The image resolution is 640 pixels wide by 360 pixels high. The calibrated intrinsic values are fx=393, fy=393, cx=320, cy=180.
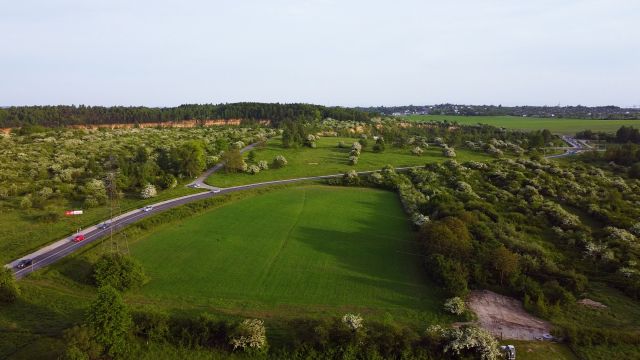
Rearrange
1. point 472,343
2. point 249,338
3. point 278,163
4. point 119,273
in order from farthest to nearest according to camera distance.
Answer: point 278,163
point 119,273
point 249,338
point 472,343

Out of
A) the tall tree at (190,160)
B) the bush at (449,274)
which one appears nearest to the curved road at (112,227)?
the tall tree at (190,160)

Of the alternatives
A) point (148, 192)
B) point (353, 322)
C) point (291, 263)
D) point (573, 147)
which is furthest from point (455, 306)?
point (573, 147)

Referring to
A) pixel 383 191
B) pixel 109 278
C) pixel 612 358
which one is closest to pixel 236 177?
pixel 383 191

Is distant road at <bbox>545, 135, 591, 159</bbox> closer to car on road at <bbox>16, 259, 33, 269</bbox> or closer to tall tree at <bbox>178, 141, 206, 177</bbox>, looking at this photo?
tall tree at <bbox>178, 141, 206, 177</bbox>

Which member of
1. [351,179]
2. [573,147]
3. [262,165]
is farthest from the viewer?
[573,147]

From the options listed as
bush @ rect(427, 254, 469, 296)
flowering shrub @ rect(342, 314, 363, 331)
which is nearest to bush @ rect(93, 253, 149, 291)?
flowering shrub @ rect(342, 314, 363, 331)

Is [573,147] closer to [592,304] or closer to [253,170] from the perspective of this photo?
[253,170]

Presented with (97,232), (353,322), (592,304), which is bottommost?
→ (592,304)
